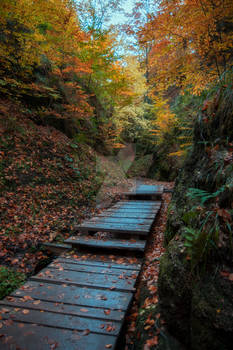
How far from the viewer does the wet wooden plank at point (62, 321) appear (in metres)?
1.98

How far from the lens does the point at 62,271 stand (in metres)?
3.08

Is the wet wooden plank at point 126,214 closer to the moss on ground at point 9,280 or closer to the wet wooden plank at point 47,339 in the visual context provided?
the moss on ground at point 9,280

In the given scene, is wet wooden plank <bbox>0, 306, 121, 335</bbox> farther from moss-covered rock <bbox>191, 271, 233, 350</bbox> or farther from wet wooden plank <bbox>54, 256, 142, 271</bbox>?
wet wooden plank <bbox>54, 256, 142, 271</bbox>

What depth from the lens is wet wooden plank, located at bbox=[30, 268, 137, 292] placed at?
2.70 m

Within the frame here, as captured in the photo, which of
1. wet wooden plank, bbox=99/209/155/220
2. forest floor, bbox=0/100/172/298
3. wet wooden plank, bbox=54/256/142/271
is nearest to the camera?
wet wooden plank, bbox=54/256/142/271

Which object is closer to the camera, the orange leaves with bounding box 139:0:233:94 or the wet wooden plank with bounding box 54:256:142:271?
the wet wooden plank with bounding box 54:256:142:271

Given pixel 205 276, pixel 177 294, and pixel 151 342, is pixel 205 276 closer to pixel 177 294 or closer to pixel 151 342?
pixel 177 294

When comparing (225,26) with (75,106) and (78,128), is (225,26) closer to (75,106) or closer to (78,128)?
(75,106)

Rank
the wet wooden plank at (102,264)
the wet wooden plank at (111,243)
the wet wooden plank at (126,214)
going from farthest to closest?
the wet wooden plank at (126,214) → the wet wooden plank at (111,243) → the wet wooden plank at (102,264)

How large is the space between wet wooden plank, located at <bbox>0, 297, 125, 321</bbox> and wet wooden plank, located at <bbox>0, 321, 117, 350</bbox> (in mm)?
229

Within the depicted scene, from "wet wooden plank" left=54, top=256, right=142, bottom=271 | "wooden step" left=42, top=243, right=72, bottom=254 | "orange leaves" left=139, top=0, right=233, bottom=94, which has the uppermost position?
"orange leaves" left=139, top=0, right=233, bottom=94

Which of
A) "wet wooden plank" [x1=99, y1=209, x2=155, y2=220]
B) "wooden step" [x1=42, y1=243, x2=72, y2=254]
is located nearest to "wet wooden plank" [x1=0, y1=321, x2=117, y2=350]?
"wooden step" [x1=42, y1=243, x2=72, y2=254]

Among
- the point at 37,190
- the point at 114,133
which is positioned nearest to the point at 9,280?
the point at 37,190

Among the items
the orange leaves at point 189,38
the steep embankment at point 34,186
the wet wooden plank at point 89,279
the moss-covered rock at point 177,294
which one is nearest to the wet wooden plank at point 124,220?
the steep embankment at point 34,186
